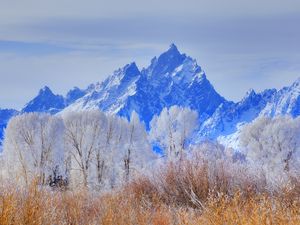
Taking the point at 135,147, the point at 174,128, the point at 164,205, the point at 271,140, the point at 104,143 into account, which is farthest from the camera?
the point at 271,140

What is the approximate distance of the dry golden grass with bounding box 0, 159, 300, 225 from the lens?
38.5 ft

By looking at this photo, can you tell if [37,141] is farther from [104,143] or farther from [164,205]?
[164,205]

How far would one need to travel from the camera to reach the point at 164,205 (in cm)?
2044

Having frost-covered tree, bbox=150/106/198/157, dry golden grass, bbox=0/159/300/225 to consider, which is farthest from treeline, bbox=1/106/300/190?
dry golden grass, bbox=0/159/300/225

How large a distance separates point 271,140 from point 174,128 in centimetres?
1443

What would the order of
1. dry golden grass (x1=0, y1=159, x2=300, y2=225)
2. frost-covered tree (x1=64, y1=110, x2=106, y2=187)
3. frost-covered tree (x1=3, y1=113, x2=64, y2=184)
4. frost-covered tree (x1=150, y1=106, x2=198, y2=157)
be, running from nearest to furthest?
dry golden grass (x1=0, y1=159, x2=300, y2=225) < frost-covered tree (x1=3, y1=113, x2=64, y2=184) < frost-covered tree (x1=64, y1=110, x2=106, y2=187) < frost-covered tree (x1=150, y1=106, x2=198, y2=157)

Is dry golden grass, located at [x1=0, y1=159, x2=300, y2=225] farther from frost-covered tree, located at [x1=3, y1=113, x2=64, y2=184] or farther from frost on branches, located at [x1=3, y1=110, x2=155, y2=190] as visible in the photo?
frost-covered tree, located at [x1=3, y1=113, x2=64, y2=184]

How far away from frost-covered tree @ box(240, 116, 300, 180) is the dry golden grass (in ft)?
154

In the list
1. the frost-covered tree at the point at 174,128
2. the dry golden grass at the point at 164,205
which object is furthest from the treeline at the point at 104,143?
the dry golden grass at the point at 164,205

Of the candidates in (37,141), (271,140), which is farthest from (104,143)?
(271,140)

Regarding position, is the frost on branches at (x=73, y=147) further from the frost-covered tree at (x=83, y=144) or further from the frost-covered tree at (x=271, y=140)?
the frost-covered tree at (x=271, y=140)

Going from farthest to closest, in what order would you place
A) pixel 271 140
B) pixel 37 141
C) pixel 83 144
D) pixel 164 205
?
pixel 271 140 → pixel 37 141 → pixel 83 144 → pixel 164 205

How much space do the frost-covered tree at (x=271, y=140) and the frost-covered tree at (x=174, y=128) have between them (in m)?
9.00

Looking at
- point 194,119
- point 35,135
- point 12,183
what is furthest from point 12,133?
point 12,183
